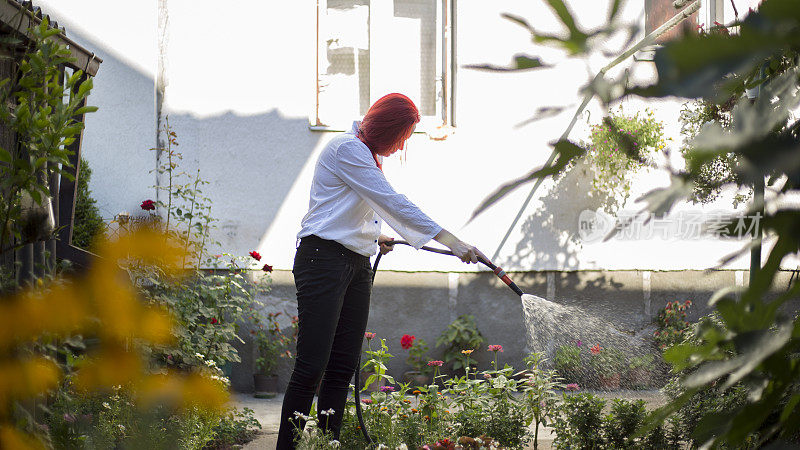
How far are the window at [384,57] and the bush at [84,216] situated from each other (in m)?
1.66

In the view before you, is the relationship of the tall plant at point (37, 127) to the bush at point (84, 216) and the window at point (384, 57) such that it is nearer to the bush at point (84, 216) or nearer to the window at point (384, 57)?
the bush at point (84, 216)

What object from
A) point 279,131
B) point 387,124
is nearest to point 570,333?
point 279,131

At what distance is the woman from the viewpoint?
259 centimetres

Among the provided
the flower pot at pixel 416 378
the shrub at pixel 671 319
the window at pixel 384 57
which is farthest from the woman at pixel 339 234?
the shrub at pixel 671 319

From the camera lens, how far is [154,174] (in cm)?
514

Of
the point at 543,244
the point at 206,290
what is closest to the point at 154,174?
the point at 206,290

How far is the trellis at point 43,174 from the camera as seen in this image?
1.74m

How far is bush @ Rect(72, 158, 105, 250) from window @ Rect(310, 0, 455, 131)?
1.66m

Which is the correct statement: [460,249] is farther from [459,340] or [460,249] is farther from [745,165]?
[459,340]

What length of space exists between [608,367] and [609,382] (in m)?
0.10

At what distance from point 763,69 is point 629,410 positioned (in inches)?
93.3

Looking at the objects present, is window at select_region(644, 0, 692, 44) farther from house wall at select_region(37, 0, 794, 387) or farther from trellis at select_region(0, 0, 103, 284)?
house wall at select_region(37, 0, 794, 387)

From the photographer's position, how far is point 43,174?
178 cm

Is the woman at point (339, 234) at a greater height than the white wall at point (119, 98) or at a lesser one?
lesser
